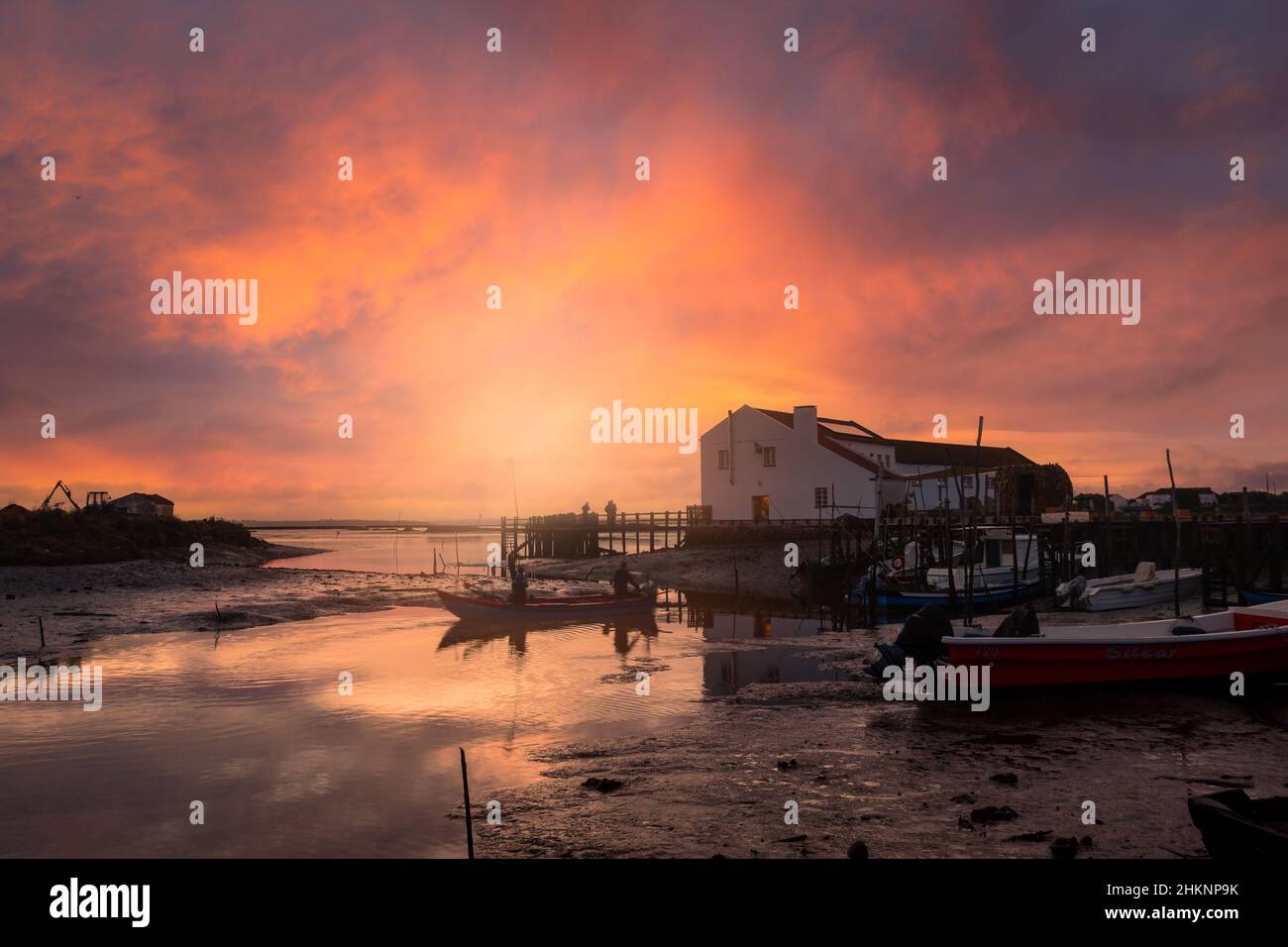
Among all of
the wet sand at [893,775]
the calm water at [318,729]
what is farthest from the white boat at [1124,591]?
the wet sand at [893,775]

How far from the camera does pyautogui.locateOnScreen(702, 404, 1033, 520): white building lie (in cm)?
5222

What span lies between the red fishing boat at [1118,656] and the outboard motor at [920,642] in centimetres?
24

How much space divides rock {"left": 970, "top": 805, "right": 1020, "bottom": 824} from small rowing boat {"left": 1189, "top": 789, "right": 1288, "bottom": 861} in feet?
9.58

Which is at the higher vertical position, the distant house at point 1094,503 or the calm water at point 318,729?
the distant house at point 1094,503

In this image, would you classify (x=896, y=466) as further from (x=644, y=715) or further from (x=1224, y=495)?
(x=644, y=715)

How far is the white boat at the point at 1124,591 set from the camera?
92.8ft

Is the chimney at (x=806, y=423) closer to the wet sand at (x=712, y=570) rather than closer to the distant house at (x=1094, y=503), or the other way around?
the wet sand at (x=712, y=570)

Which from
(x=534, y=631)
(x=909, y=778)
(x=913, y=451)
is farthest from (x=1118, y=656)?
(x=913, y=451)

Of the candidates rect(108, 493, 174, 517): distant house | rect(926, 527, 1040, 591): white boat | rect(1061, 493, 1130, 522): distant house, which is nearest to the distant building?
rect(1061, 493, 1130, 522): distant house

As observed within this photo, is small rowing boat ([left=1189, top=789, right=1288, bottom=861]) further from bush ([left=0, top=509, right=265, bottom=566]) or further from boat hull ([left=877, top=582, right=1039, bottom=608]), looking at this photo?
bush ([left=0, top=509, right=265, bottom=566])

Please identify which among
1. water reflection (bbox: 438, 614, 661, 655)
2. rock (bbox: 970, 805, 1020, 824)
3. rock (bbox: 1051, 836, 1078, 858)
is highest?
rock (bbox: 1051, 836, 1078, 858)

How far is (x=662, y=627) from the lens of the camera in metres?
30.0

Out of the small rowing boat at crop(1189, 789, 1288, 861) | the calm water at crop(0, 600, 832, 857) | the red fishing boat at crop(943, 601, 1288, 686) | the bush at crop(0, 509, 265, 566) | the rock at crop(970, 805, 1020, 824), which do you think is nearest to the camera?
the small rowing boat at crop(1189, 789, 1288, 861)
